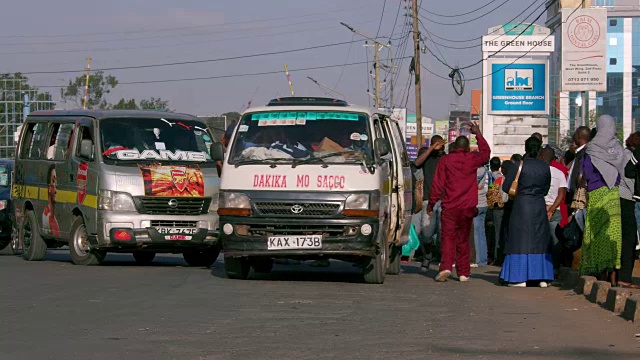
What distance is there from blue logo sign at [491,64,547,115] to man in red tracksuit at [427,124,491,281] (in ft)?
131

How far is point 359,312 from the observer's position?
10.9 meters

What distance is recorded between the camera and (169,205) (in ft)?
54.1

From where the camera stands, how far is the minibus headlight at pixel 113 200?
16.3 metres

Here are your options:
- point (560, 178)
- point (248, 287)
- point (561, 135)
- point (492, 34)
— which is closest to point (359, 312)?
point (248, 287)

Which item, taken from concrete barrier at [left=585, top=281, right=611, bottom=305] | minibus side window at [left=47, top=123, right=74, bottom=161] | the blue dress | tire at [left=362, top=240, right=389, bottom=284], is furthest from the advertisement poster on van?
concrete barrier at [left=585, top=281, right=611, bottom=305]

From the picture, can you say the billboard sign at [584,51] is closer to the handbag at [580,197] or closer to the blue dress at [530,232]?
the blue dress at [530,232]

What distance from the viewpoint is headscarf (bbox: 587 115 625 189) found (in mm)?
13008

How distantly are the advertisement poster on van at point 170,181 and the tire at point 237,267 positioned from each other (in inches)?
82.2

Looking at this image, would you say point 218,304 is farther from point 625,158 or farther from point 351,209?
point 625,158

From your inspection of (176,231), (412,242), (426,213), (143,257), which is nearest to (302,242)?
(176,231)

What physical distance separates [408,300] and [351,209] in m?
1.77

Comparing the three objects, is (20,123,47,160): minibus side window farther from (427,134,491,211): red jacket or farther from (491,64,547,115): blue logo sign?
(491,64,547,115): blue logo sign

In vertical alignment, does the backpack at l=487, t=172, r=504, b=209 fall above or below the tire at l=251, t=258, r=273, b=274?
above

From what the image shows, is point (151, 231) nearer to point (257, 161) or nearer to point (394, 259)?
point (257, 161)
